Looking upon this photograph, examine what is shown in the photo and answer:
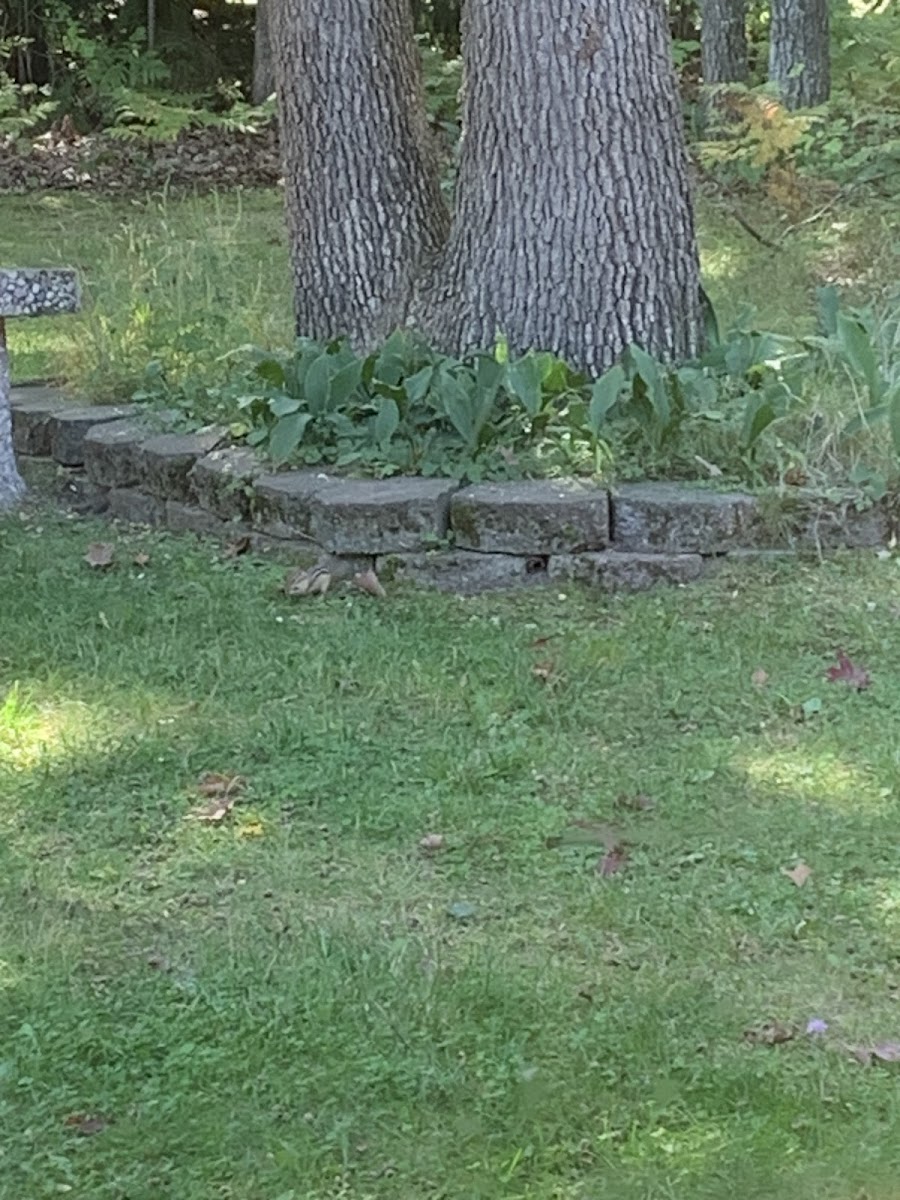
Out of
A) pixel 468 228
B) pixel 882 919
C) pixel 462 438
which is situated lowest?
pixel 882 919

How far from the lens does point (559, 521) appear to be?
16.1 feet

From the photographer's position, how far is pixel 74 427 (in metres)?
6.26

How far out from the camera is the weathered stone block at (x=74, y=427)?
6246mm

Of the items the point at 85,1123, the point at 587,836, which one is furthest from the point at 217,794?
the point at 85,1123

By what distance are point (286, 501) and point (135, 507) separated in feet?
2.82

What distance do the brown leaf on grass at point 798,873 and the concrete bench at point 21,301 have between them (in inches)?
140

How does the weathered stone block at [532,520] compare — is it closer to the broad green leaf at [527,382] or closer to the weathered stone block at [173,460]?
the broad green leaf at [527,382]

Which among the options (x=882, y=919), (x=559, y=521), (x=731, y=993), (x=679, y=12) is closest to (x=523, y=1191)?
(x=731, y=993)

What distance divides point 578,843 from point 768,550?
1.84m

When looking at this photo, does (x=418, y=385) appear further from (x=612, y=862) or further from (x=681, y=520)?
(x=612, y=862)

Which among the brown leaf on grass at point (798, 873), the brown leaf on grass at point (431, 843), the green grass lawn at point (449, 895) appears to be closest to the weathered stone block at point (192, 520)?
the green grass lawn at point (449, 895)

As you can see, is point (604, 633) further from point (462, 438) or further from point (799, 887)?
point (799, 887)

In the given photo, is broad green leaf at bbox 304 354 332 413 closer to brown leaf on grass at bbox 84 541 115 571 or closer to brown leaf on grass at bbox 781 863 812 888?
brown leaf on grass at bbox 84 541 115 571

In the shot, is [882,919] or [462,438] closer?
[882,919]
